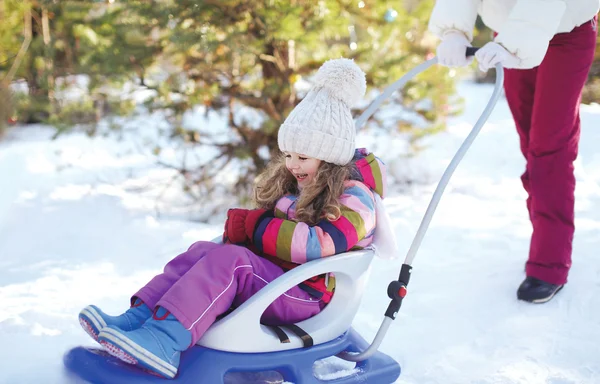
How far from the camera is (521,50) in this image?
2.22 m

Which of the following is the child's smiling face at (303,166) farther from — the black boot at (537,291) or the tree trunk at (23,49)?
the tree trunk at (23,49)

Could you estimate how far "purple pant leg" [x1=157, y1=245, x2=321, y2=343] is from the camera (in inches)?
69.4

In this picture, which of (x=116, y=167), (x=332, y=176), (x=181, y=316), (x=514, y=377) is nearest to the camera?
(x=181, y=316)

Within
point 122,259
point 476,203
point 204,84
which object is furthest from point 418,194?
point 122,259

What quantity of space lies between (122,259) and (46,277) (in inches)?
17.3

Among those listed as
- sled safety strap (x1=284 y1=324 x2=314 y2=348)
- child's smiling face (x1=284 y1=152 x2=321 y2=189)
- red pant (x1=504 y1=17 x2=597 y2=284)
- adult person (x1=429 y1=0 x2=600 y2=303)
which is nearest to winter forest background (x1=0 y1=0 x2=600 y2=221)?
adult person (x1=429 y1=0 x2=600 y2=303)

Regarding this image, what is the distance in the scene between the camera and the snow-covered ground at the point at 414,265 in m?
2.35

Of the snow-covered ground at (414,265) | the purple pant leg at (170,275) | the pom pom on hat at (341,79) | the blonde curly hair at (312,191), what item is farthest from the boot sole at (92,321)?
the pom pom on hat at (341,79)

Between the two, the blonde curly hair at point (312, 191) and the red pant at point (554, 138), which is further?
the red pant at point (554, 138)

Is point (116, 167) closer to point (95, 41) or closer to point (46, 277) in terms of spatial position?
point (95, 41)

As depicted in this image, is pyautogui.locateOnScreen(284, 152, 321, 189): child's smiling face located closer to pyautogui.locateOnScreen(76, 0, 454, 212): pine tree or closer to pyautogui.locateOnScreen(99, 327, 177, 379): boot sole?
pyautogui.locateOnScreen(99, 327, 177, 379): boot sole

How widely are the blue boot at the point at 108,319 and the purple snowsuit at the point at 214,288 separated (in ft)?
0.13

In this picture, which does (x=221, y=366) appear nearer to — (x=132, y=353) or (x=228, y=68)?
(x=132, y=353)

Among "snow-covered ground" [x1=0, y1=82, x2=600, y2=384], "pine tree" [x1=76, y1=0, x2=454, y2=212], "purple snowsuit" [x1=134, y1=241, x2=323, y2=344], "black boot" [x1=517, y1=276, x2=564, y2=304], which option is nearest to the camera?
"purple snowsuit" [x1=134, y1=241, x2=323, y2=344]
